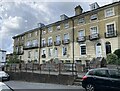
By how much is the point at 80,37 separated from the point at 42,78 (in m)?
16.9

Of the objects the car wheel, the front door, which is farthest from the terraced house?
the car wheel

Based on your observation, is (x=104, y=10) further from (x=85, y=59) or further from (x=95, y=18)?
(x=85, y=59)

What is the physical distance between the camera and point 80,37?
3412 cm

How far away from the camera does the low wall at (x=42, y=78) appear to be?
16.1 m

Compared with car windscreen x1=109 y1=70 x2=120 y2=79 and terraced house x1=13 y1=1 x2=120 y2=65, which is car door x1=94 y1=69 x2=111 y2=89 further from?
terraced house x1=13 y1=1 x2=120 y2=65

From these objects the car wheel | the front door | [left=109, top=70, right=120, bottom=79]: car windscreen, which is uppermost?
the front door

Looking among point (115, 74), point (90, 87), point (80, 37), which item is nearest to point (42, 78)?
point (90, 87)

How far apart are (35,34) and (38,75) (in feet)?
94.2

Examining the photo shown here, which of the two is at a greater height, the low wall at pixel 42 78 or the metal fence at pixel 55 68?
the metal fence at pixel 55 68

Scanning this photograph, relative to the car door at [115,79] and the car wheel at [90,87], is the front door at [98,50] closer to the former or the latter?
the car wheel at [90,87]

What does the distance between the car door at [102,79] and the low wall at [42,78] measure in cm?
527

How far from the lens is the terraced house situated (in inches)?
1164

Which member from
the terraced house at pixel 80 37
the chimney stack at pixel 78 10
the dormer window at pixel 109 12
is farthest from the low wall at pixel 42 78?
the chimney stack at pixel 78 10

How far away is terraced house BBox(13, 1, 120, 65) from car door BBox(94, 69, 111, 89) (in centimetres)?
1169
